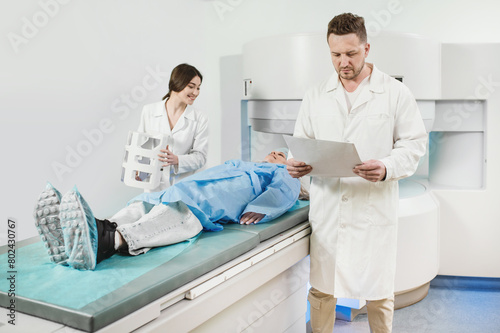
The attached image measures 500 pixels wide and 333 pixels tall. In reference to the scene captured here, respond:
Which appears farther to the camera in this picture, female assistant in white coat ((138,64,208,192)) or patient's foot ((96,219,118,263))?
female assistant in white coat ((138,64,208,192))

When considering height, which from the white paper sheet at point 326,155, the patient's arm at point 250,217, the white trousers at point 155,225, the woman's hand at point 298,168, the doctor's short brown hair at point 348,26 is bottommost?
the patient's arm at point 250,217

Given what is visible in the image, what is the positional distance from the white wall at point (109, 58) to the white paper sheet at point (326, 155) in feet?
4.80

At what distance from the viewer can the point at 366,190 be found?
1.82m

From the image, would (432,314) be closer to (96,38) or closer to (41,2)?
(96,38)

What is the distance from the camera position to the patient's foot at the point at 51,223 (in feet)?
4.51

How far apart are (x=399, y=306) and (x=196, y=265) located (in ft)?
5.31

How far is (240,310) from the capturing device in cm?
170

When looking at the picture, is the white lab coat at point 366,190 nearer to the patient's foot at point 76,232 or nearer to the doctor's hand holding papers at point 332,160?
the doctor's hand holding papers at point 332,160

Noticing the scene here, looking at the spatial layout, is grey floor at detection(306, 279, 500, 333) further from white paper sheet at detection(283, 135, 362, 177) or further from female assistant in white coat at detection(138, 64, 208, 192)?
female assistant in white coat at detection(138, 64, 208, 192)

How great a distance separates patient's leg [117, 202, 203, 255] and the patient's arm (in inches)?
9.2

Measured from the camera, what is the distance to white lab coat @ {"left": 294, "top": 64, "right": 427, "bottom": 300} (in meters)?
1.81

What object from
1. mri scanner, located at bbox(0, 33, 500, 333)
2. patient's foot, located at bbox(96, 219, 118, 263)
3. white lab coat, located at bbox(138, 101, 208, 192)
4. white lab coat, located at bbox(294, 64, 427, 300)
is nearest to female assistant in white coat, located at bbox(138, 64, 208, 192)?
white lab coat, located at bbox(138, 101, 208, 192)

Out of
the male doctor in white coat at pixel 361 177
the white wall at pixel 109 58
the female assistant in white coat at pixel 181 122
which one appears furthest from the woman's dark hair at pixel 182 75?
the male doctor in white coat at pixel 361 177

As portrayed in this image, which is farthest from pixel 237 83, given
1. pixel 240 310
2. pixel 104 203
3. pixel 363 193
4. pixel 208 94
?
pixel 240 310
